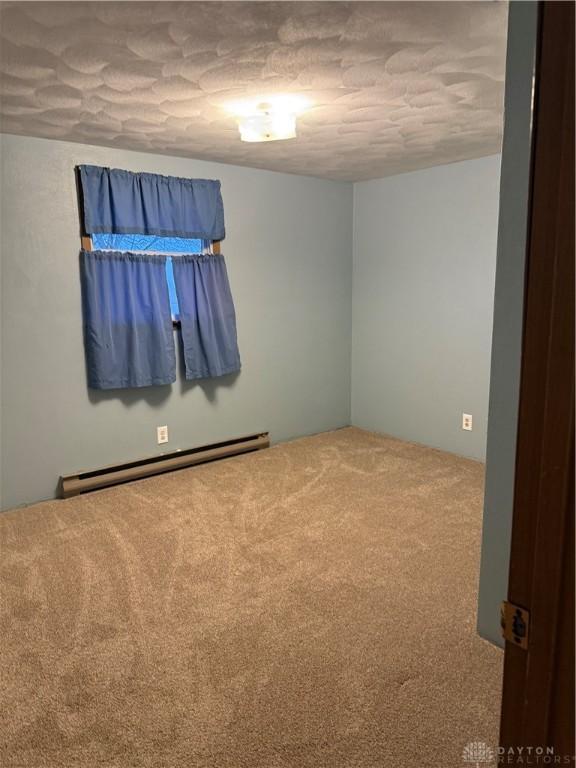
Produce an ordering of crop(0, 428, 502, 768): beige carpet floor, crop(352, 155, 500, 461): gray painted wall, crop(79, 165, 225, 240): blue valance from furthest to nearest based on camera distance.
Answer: crop(352, 155, 500, 461): gray painted wall → crop(79, 165, 225, 240): blue valance → crop(0, 428, 502, 768): beige carpet floor

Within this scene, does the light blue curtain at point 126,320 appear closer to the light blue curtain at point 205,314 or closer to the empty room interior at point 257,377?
the empty room interior at point 257,377

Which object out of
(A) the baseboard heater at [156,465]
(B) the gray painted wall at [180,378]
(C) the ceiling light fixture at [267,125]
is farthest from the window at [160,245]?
(C) the ceiling light fixture at [267,125]

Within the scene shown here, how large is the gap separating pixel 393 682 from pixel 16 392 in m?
2.66

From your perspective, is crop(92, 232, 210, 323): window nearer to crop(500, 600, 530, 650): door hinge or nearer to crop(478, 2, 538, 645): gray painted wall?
crop(478, 2, 538, 645): gray painted wall

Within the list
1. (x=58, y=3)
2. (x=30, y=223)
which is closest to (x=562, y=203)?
(x=58, y=3)

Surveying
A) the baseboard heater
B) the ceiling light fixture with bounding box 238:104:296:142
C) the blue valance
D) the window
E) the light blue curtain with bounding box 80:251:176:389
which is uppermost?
the ceiling light fixture with bounding box 238:104:296:142

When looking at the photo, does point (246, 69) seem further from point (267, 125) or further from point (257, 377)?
point (257, 377)

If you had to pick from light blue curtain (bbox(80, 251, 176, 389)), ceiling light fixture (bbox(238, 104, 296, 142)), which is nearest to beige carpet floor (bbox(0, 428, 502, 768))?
light blue curtain (bbox(80, 251, 176, 389))

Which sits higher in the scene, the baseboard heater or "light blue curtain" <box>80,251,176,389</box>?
"light blue curtain" <box>80,251,176,389</box>

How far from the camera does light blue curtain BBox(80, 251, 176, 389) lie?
346 cm

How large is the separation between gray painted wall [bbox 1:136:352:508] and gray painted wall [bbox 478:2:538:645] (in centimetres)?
268

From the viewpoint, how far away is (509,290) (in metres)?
1.59

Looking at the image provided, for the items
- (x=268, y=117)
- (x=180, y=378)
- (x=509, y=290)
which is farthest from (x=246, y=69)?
(x=180, y=378)

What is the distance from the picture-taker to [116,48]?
1927mm
